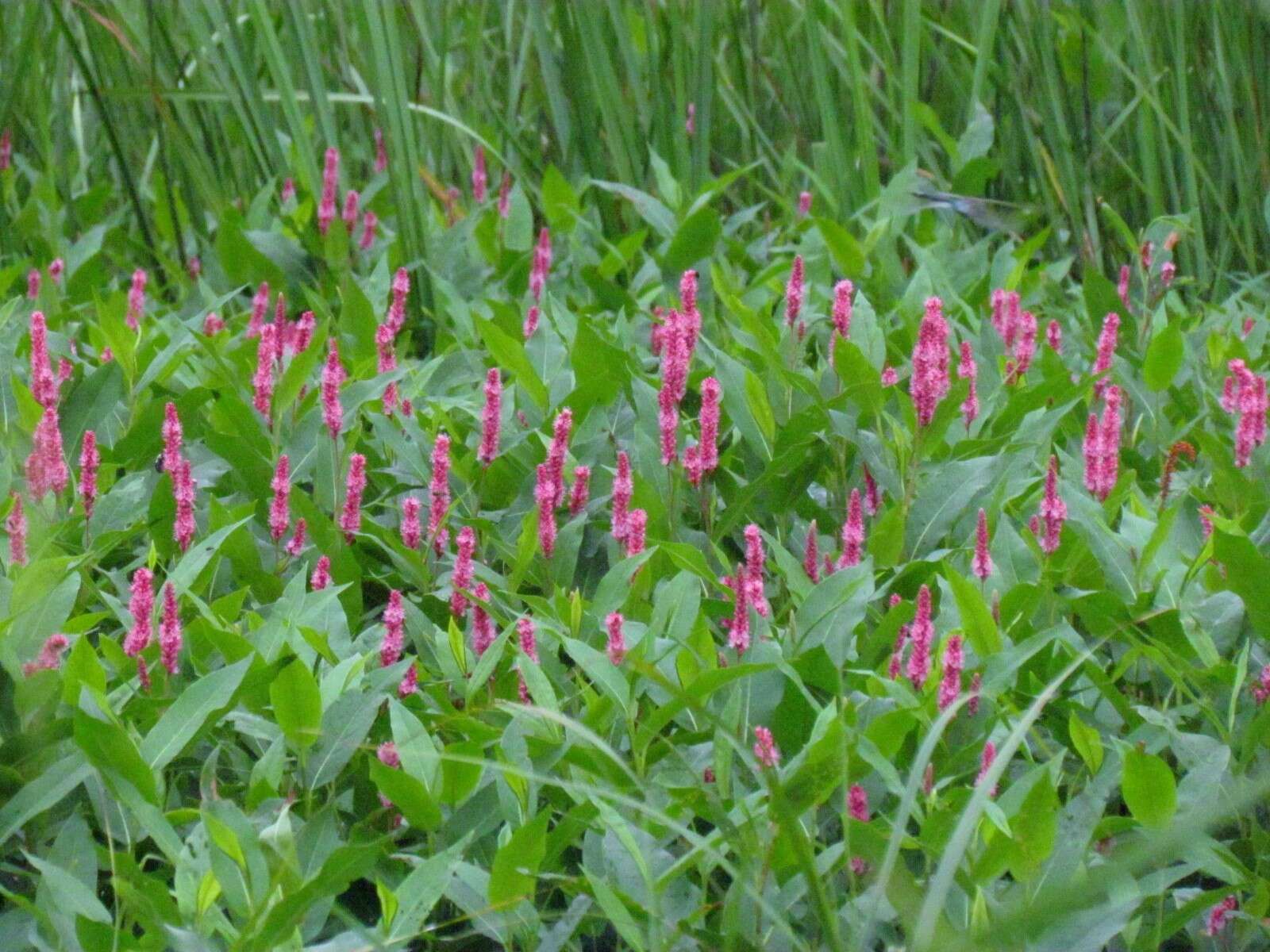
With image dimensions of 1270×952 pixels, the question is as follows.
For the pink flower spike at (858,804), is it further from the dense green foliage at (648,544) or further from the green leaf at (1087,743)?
the green leaf at (1087,743)

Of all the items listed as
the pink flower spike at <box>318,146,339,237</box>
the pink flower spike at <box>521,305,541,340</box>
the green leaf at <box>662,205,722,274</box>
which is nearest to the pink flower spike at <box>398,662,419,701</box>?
the pink flower spike at <box>521,305,541,340</box>

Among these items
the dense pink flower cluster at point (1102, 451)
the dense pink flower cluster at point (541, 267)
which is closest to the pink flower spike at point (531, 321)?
the dense pink flower cluster at point (541, 267)

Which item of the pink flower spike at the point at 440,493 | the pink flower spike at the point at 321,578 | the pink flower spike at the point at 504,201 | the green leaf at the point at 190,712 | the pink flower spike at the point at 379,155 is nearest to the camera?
the green leaf at the point at 190,712

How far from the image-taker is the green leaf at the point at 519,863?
1.33 meters

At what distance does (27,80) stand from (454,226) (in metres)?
1.45

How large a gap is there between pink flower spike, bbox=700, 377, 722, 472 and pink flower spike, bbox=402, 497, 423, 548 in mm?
331

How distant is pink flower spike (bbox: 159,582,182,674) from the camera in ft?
5.01

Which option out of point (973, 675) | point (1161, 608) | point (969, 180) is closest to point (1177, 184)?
point (969, 180)

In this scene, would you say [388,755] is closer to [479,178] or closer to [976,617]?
[976,617]

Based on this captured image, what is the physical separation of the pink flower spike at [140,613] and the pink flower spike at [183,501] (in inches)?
9.7

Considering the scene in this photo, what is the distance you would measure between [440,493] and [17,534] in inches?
18.3

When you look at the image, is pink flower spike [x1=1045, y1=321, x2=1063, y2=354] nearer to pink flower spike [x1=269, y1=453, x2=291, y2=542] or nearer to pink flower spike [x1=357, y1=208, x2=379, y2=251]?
pink flower spike [x1=269, y1=453, x2=291, y2=542]

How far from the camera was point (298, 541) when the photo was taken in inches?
74.7

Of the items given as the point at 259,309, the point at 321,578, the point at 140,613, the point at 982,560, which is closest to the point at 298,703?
the point at 140,613
